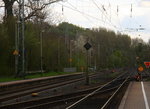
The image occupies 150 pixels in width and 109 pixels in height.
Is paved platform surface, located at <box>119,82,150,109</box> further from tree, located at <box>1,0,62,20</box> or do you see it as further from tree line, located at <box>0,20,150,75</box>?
tree, located at <box>1,0,62,20</box>

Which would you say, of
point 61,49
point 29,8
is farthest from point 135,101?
point 61,49

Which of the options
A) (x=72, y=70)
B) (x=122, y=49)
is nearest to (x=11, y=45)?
(x=72, y=70)

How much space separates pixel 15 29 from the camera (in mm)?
46688

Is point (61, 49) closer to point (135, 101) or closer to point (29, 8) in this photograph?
point (29, 8)

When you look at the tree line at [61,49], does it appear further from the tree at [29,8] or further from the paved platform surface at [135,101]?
Answer: the paved platform surface at [135,101]

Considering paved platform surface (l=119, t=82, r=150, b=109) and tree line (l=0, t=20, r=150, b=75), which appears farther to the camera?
tree line (l=0, t=20, r=150, b=75)

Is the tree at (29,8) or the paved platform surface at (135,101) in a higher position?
the tree at (29,8)

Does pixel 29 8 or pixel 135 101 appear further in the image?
pixel 29 8

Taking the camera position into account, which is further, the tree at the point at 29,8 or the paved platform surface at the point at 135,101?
the tree at the point at 29,8

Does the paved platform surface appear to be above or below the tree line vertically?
below

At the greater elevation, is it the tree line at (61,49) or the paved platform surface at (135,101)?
the tree line at (61,49)

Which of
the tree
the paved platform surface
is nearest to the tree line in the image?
the tree

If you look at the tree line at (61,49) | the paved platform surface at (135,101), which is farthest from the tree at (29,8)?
the paved platform surface at (135,101)

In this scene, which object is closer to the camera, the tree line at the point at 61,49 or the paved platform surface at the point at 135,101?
the paved platform surface at the point at 135,101
